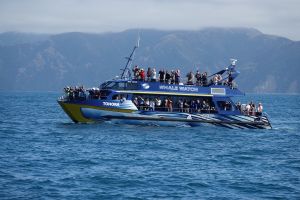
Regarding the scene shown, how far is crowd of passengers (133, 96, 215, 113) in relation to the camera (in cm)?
4950

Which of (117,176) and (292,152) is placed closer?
(117,176)

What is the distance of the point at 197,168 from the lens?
32125mm

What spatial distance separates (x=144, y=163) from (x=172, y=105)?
60.0ft

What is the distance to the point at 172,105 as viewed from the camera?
2005 inches

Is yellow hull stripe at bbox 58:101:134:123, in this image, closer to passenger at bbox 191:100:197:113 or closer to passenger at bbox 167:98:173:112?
passenger at bbox 167:98:173:112

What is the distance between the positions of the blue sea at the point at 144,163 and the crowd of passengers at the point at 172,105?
1.83 m

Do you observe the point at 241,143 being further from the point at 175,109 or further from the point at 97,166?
the point at 97,166

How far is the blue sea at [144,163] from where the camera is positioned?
2662cm

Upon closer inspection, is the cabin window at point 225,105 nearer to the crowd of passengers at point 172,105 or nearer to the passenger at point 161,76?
the crowd of passengers at point 172,105

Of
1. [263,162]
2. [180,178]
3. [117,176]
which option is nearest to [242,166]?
[263,162]

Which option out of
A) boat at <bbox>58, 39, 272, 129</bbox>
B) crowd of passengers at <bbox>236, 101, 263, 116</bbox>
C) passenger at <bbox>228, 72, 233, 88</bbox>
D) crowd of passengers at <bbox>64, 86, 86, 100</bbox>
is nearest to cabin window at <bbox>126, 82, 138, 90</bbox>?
boat at <bbox>58, 39, 272, 129</bbox>

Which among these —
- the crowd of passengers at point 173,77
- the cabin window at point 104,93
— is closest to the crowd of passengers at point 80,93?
the cabin window at point 104,93

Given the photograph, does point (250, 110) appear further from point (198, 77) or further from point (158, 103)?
point (158, 103)

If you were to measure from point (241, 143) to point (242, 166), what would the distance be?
32.9 ft
